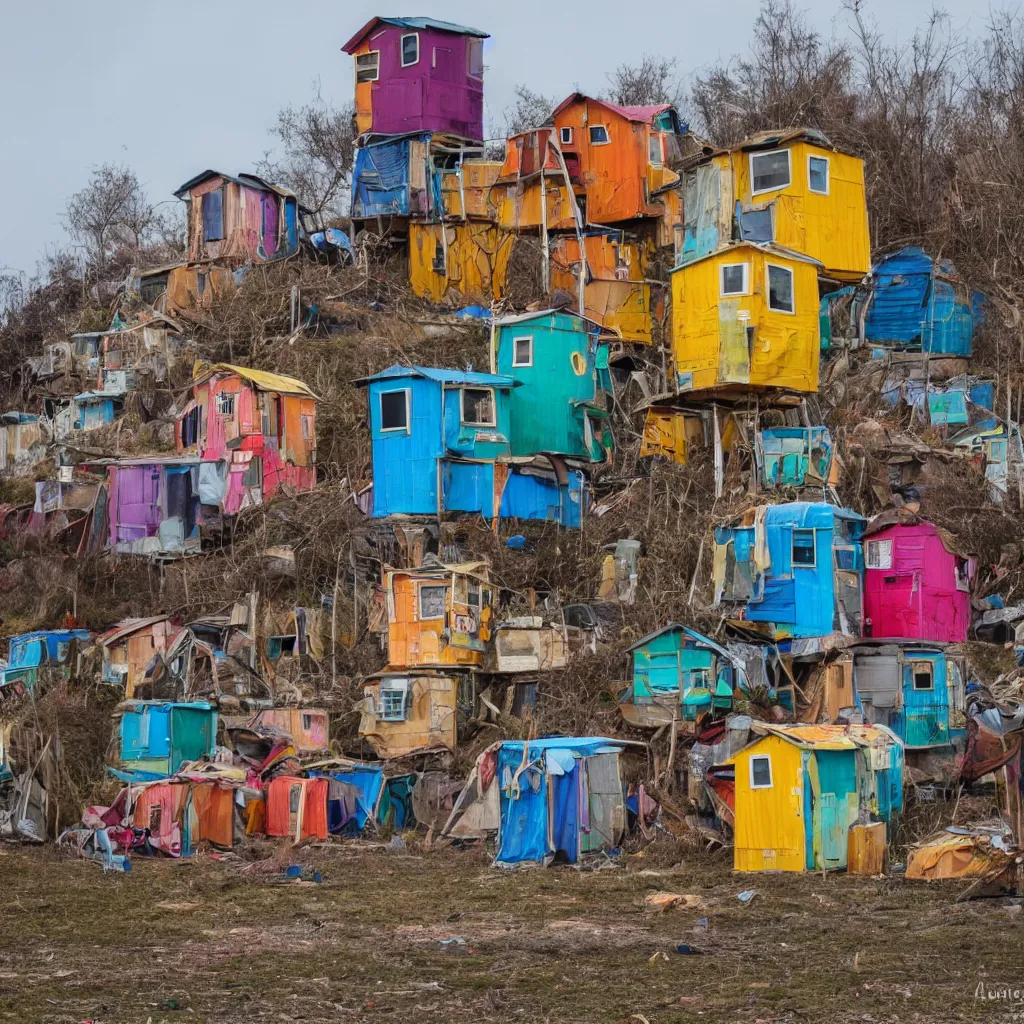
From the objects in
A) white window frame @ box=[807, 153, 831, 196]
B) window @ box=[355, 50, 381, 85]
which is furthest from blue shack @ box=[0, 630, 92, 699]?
window @ box=[355, 50, 381, 85]

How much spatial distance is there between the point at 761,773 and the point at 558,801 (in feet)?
10.4

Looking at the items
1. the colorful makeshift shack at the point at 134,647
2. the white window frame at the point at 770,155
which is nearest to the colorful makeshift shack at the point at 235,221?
the white window frame at the point at 770,155

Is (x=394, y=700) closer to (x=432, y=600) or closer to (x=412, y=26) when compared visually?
(x=432, y=600)

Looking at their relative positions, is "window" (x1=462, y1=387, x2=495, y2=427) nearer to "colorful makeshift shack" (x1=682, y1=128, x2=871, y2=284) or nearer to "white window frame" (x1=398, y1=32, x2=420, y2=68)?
"colorful makeshift shack" (x1=682, y1=128, x2=871, y2=284)

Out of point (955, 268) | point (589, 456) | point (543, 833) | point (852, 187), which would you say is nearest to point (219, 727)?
point (543, 833)

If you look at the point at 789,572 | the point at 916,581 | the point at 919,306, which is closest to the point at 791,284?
the point at 916,581

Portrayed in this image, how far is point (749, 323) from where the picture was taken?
34.9m

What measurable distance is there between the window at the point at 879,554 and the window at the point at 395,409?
375 inches

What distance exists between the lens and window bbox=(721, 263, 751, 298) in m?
35.1

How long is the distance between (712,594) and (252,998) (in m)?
17.7

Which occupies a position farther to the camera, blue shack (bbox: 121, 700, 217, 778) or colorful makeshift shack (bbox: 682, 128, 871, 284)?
colorful makeshift shack (bbox: 682, 128, 871, 284)

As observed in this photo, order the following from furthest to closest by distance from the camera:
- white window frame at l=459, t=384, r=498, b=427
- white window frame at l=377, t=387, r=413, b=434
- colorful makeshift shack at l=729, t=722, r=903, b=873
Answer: white window frame at l=459, t=384, r=498, b=427, white window frame at l=377, t=387, r=413, b=434, colorful makeshift shack at l=729, t=722, r=903, b=873

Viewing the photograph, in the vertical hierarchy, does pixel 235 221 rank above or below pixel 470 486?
above

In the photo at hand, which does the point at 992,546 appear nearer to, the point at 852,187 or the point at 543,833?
the point at 852,187
